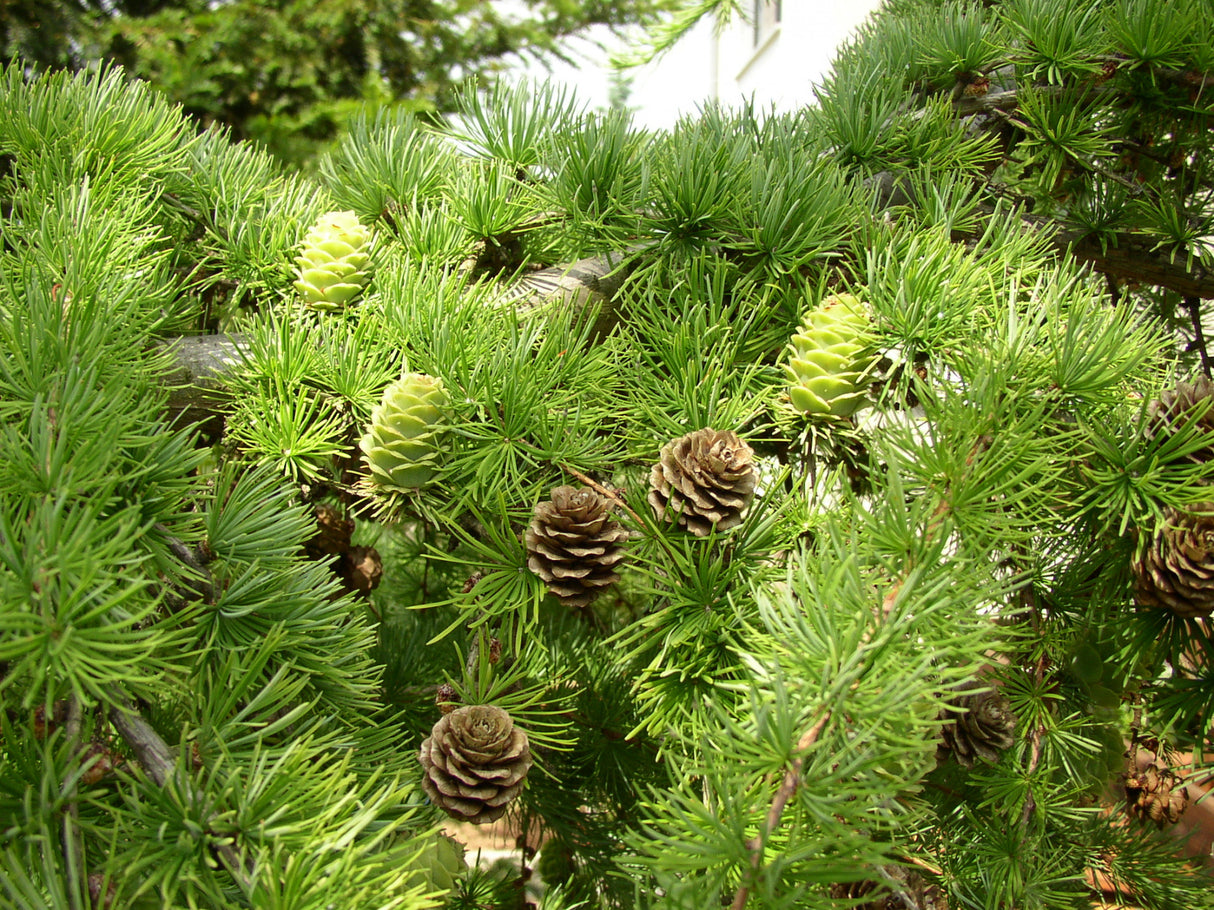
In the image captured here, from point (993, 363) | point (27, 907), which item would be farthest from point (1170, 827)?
point (27, 907)

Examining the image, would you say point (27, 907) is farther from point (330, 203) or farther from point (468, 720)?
point (330, 203)

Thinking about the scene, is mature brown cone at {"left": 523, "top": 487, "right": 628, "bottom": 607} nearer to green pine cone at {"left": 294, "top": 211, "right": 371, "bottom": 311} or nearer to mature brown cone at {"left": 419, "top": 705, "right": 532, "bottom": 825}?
mature brown cone at {"left": 419, "top": 705, "right": 532, "bottom": 825}

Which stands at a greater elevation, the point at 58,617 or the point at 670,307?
the point at 670,307

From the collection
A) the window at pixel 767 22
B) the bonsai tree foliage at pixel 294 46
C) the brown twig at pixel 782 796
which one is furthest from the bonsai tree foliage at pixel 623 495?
the window at pixel 767 22

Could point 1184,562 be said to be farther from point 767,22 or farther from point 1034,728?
point 767,22

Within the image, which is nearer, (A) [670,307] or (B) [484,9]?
(A) [670,307]

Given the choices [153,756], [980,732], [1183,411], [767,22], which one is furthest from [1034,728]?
[767,22]
